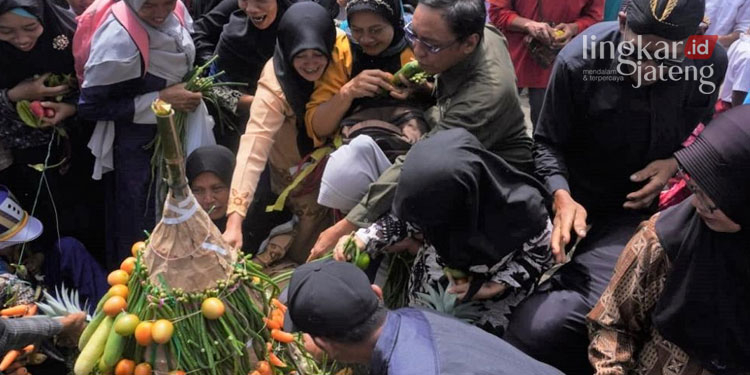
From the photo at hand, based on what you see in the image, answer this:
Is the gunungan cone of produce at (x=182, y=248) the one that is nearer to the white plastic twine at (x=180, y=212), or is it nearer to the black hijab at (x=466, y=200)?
the white plastic twine at (x=180, y=212)

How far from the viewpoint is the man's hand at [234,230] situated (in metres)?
3.00

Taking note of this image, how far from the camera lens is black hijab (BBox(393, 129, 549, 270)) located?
2.35 metres

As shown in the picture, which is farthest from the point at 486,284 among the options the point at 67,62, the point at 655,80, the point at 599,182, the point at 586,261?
the point at 67,62

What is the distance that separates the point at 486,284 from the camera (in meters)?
2.58

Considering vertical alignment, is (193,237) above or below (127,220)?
above

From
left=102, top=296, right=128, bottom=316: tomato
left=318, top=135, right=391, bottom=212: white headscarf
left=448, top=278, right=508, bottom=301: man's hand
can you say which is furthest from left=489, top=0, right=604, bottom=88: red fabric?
left=102, top=296, right=128, bottom=316: tomato

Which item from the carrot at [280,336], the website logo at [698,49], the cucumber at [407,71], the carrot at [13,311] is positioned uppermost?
the website logo at [698,49]

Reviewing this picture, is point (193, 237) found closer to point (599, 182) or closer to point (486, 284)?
point (486, 284)

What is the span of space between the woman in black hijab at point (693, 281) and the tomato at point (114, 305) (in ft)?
4.80

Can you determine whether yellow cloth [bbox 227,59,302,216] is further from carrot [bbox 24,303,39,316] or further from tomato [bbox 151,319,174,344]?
tomato [bbox 151,319,174,344]

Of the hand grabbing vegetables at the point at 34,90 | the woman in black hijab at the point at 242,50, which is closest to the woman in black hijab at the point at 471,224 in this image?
the woman in black hijab at the point at 242,50

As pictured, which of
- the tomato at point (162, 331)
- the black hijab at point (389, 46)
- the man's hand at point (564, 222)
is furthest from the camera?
the black hijab at point (389, 46)

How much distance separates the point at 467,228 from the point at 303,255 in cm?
126

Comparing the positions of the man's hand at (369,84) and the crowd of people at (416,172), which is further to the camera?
the man's hand at (369,84)
